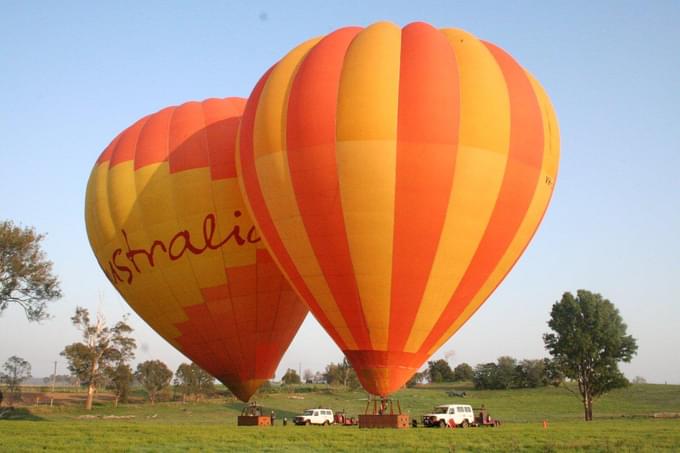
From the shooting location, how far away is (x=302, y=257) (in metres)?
19.2

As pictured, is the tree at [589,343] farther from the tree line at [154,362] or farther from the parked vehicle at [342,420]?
the parked vehicle at [342,420]

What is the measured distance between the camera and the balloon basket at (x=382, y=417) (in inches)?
782

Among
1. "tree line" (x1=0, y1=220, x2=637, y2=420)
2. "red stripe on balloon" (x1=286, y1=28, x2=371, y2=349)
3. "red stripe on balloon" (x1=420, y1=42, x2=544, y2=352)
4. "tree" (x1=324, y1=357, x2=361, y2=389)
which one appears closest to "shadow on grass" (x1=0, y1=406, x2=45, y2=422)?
"tree line" (x1=0, y1=220, x2=637, y2=420)

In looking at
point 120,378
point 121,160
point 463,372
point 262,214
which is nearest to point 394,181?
point 262,214

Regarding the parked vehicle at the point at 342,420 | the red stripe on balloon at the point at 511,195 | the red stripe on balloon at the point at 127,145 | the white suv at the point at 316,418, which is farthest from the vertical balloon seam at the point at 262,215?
the white suv at the point at 316,418

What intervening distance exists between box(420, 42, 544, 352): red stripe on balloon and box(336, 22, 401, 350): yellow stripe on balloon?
2.37m

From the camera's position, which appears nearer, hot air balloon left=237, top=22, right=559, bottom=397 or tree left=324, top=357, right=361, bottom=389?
hot air balloon left=237, top=22, right=559, bottom=397

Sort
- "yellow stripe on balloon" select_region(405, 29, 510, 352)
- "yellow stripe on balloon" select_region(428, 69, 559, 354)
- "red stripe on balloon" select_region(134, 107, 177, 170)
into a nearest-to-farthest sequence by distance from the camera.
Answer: "yellow stripe on balloon" select_region(405, 29, 510, 352) → "yellow stripe on balloon" select_region(428, 69, 559, 354) → "red stripe on balloon" select_region(134, 107, 177, 170)

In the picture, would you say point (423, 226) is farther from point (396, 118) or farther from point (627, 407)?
point (627, 407)

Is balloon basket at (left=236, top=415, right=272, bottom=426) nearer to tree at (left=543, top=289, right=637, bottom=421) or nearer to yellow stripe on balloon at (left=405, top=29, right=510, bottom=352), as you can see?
yellow stripe on balloon at (left=405, top=29, right=510, bottom=352)

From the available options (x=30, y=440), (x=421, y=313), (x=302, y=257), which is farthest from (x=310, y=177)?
(x=30, y=440)

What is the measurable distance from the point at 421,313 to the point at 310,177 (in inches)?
201

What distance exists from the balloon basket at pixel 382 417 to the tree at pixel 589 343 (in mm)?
28723

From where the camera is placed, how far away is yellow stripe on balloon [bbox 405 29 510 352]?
1825cm
